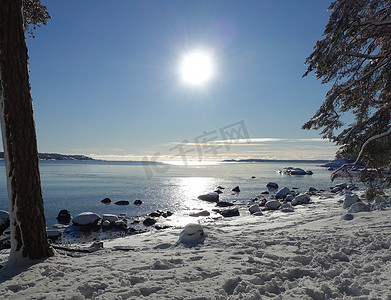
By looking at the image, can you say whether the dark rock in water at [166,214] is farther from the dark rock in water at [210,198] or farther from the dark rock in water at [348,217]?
the dark rock in water at [348,217]

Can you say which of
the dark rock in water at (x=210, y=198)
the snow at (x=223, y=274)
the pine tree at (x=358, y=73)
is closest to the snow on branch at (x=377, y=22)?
the pine tree at (x=358, y=73)

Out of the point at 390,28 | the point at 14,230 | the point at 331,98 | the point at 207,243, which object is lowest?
the point at 207,243

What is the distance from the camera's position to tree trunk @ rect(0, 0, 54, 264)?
434 centimetres

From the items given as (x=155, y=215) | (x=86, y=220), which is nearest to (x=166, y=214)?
(x=155, y=215)

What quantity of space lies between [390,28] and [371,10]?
0.82 m

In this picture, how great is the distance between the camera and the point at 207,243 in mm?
6477

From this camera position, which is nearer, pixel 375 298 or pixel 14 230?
pixel 375 298

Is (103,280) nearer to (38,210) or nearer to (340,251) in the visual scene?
(38,210)

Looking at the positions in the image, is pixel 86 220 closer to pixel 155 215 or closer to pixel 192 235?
pixel 155 215

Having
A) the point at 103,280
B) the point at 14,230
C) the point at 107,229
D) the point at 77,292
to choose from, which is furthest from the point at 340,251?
the point at 107,229

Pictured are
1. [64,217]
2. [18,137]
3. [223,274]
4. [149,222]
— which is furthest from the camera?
[64,217]

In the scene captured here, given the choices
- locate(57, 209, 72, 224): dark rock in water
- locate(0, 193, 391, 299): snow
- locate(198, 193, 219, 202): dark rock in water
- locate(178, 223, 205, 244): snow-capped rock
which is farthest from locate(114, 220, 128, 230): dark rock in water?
locate(198, 193, 219, 202): dark rock in water

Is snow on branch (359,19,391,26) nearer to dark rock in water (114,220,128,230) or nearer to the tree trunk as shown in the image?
the tree trunk

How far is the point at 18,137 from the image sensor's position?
4.40 m
